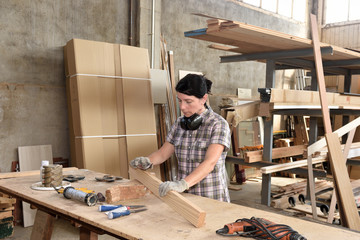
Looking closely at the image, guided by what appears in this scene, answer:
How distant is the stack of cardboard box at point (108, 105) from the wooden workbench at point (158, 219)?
8.27 feet

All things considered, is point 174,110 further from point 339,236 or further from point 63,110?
point 339,236

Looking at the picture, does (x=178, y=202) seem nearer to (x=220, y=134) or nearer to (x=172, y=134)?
(x=220, y=134)

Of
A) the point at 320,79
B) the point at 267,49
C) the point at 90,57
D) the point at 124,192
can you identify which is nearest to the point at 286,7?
the point at 267,49

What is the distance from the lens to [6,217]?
4.38m

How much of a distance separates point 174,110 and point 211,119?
3739mm

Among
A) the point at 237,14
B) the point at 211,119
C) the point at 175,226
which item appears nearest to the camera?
the point at 175,226

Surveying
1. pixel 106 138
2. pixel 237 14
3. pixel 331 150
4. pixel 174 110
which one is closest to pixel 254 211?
pixel 331 150

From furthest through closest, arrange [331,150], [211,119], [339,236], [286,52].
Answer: [286,52]
[331,150]
[211,119]
[339,236]

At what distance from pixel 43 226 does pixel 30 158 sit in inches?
95.5

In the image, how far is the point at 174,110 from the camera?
6426 mm

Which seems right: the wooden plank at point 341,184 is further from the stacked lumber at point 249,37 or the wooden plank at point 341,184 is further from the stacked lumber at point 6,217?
the stacked lumber at point 6,217

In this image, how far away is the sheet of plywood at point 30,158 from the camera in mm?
4777

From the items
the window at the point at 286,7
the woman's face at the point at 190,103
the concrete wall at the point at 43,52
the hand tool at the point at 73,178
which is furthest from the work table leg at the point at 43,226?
the window at the point at 286,7

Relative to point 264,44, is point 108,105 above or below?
below
